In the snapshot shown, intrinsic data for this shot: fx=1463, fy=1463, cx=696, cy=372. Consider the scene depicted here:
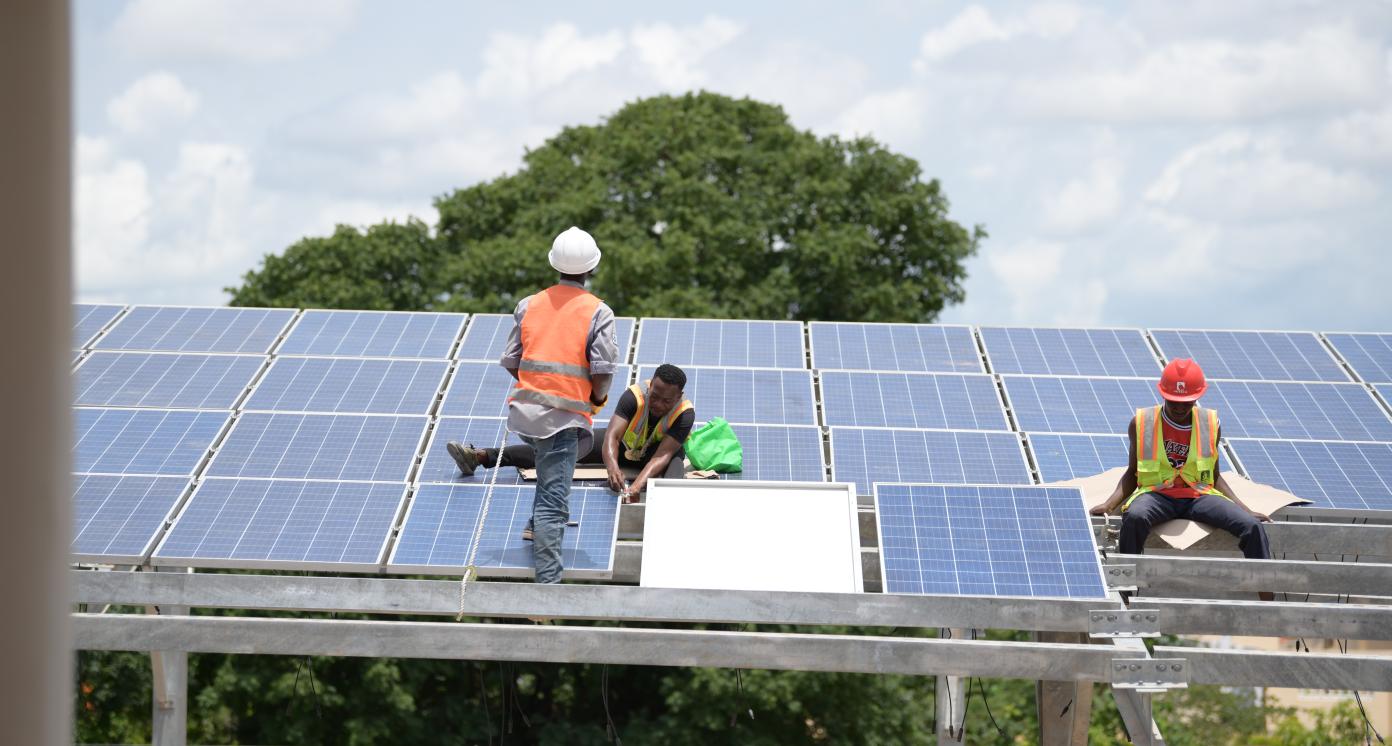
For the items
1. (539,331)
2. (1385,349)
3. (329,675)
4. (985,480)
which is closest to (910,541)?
(985,480)

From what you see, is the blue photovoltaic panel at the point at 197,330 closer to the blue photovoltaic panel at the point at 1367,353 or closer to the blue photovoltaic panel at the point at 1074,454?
the blue photovoltaic panel at the point at 1074,454

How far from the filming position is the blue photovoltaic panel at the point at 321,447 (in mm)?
11875

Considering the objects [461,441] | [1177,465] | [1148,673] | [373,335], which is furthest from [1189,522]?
[373,335]

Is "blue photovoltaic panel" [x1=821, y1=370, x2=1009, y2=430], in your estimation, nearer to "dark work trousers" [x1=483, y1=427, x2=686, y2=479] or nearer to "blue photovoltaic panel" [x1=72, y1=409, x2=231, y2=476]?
"dark work trousers" [x1=483, y1=427, x2=686, y2=479]

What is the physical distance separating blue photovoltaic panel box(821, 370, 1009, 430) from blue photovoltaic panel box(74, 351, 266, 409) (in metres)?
5.56

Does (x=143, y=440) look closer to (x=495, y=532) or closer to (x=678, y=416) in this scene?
(x=495, y=532)

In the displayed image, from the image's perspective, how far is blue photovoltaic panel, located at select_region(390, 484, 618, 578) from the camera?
1018cm

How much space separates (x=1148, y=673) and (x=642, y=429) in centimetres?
429

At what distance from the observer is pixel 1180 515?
1056 centimetres

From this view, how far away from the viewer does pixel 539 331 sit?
9.71 meters

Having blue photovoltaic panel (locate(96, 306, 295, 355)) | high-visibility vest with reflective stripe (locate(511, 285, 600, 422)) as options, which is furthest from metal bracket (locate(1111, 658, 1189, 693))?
blue photovoltaic panel (locate(96, 306, 295, 355))

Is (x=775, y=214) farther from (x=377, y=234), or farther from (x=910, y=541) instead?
(x=910, y=541)

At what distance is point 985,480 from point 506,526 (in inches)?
162

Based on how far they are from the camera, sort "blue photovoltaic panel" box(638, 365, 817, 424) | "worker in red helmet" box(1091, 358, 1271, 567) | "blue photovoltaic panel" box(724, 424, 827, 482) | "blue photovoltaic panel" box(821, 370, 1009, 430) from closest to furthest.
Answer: "worker in red helmet" box(1091, 358, 1271, 567)
"blue photovoltaic panel" box(724, 424, 827, 482)
"blue photovoltaic panel" box(638, 365, 817, 424)
"blue photovoltaic panel" box(821, 370, 1009, 430)
